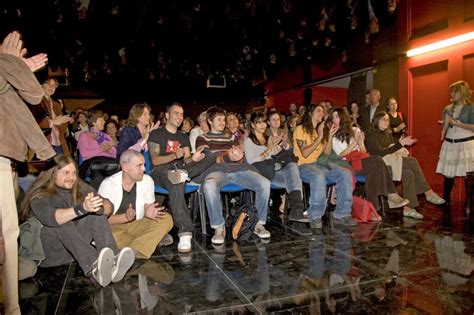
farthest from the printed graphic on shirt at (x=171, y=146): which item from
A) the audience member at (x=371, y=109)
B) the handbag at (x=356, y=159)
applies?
the audience member at (x=371, y=109)

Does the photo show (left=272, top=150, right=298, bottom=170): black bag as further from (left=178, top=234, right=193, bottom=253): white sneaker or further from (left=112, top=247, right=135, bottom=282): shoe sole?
(left=112, top=247, right=135, bottom=282): shoe sole

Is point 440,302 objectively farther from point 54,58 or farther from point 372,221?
point 54,58

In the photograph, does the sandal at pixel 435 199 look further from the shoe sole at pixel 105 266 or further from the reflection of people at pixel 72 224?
the shoe sole at pixel 105 266

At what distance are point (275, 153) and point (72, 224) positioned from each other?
2.24 meters

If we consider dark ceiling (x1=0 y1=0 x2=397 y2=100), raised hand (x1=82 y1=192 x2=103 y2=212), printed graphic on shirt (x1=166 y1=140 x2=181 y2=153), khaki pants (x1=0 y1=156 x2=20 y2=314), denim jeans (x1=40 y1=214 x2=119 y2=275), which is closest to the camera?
khaki pants (x1=0 y1=156 x2=20 y2=314)

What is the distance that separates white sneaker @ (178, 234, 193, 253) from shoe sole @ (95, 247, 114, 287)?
0.83 metres

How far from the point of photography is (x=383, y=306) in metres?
2.11

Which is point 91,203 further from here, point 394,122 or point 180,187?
point 394,122

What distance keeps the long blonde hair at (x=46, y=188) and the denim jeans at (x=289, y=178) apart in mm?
2119

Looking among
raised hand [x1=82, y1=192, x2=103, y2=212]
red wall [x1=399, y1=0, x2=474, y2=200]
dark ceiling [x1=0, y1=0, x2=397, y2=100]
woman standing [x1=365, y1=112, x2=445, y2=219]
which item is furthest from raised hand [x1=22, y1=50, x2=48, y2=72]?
red wall [x1=399, y1=0, x2=474, y2=200]

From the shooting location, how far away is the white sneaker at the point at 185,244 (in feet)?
10.4

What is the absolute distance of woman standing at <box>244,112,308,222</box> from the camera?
3902mm

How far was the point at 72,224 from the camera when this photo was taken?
2510 mm

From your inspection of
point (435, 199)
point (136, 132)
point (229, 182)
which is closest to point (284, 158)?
point (229, 182)
